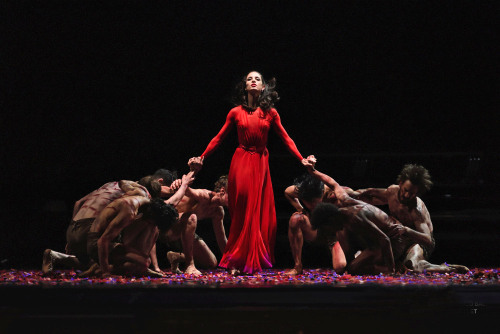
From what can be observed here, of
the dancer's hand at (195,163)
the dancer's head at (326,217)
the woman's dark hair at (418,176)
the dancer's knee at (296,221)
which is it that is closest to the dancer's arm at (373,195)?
the woman's dark hair at (418,176)

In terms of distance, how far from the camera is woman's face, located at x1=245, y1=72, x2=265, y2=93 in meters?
4.49

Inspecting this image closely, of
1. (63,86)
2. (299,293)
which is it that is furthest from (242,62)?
(299,293)

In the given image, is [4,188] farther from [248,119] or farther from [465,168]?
[465,168]

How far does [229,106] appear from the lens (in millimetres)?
5238

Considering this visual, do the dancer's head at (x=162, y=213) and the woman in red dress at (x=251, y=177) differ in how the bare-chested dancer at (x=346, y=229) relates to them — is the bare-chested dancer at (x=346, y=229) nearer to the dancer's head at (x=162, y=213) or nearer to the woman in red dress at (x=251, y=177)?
the woman in red dress at (x=251, y=177)

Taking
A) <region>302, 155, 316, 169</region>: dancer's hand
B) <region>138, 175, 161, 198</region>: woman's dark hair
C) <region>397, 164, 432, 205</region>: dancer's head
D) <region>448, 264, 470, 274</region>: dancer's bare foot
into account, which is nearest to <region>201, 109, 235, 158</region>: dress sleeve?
<region>138, 175, 161, 198</region>: woman's dark hair

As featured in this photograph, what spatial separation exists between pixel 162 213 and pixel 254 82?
1.03 m

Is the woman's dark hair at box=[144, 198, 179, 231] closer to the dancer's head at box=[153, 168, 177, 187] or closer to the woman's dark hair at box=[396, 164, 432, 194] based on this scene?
the dancer's head at box=[153, 168, 177, 187]

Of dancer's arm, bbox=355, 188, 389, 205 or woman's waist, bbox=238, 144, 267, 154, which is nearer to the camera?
woman's waist, bbox=238, 144, 267, 154

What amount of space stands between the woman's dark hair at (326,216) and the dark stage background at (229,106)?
2.08 feet

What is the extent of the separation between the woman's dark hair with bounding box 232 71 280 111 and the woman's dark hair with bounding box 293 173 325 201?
0.56m

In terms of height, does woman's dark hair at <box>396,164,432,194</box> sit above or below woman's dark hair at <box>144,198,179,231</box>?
above

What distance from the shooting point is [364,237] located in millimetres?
4480

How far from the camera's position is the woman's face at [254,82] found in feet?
14.7
